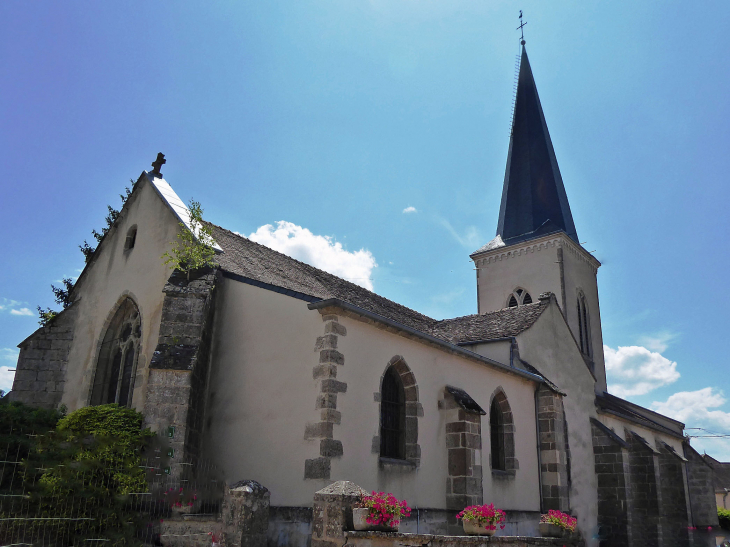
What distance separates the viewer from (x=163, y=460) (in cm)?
856

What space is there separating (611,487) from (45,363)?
47.8ft

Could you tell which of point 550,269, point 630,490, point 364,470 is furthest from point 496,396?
point 550,269

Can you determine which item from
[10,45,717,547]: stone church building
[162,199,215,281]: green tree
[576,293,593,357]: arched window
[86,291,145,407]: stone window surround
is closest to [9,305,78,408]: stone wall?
[10,45,717,547]: stone church building

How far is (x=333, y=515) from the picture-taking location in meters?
6.34

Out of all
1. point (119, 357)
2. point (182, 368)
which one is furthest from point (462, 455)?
point (119, 357)

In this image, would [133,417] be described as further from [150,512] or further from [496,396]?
[496,396]

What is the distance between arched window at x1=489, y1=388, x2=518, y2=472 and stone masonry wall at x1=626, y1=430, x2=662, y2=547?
572 cm

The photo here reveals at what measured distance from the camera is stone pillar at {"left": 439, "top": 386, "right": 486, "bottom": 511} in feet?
35.3

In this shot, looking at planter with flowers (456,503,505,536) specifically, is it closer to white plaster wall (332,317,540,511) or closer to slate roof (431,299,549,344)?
white plaster wall (332,317,540,511)

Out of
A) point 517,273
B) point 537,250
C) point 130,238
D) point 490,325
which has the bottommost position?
point 490,325

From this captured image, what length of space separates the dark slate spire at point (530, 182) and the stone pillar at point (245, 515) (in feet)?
66.6

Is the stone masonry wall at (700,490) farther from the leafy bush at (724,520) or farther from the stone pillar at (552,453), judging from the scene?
the stone pillar at (552,453)

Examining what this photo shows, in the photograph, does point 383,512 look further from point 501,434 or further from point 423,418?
point 501,434

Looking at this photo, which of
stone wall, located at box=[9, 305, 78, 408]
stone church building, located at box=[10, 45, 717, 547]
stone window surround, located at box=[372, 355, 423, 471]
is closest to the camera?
stone church building, located at box=[10, 45, 717, 547]
